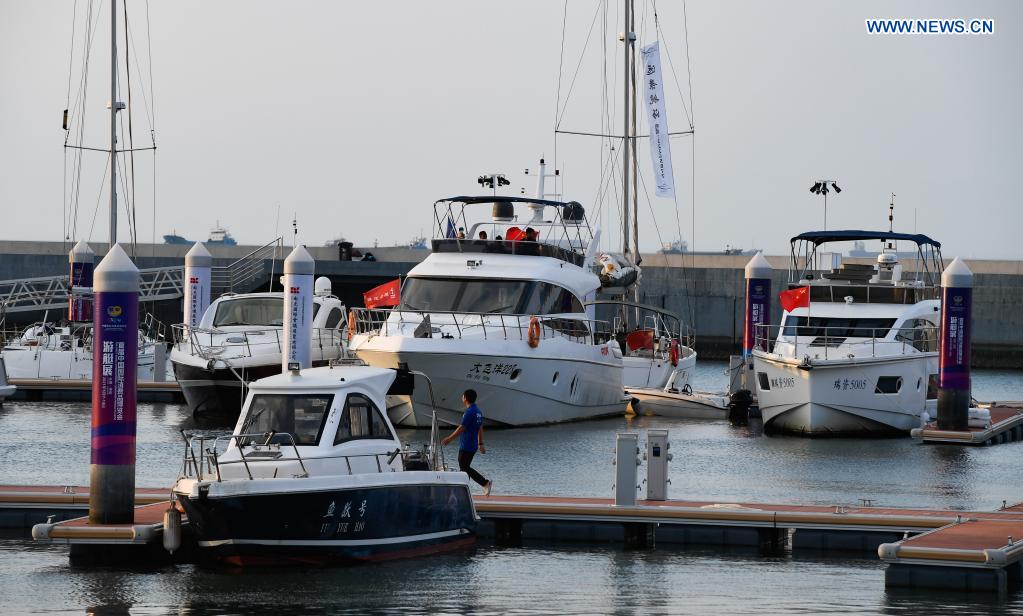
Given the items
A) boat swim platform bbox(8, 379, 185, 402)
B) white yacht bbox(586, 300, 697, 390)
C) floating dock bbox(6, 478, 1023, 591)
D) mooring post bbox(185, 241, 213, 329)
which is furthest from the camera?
white yacht bbox(586, 300, 697, 390)

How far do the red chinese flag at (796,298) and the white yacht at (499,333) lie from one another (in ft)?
14.2

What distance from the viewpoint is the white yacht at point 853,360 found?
29984 mm

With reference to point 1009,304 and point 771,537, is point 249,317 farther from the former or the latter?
point 1009,304

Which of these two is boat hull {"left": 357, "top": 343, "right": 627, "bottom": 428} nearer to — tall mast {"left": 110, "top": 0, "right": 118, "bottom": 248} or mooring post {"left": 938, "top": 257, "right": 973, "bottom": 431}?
mooring post {"left": 938, "top": 257, "right": 973, "bottom": 431}

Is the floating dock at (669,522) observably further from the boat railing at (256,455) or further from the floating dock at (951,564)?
the boat railing at (256,455)

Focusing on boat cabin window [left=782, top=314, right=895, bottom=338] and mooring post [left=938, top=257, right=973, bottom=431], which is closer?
mooring post [left=938, top=257, right=973, bottom=431]

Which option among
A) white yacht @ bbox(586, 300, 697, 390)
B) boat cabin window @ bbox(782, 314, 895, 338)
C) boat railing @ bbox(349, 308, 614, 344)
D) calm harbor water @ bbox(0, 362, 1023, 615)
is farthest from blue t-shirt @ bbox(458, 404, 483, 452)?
white yacht @ bbox(586, 300, 697, 390)

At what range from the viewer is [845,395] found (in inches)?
1185

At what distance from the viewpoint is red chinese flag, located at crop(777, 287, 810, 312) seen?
30.7m

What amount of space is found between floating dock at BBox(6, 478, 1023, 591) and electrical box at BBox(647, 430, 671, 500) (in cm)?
19

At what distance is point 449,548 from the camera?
17891mm

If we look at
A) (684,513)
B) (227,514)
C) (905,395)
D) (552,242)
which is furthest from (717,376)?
(227,514)

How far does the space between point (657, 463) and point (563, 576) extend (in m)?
3.09

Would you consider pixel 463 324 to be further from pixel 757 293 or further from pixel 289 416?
pixel 289 416
